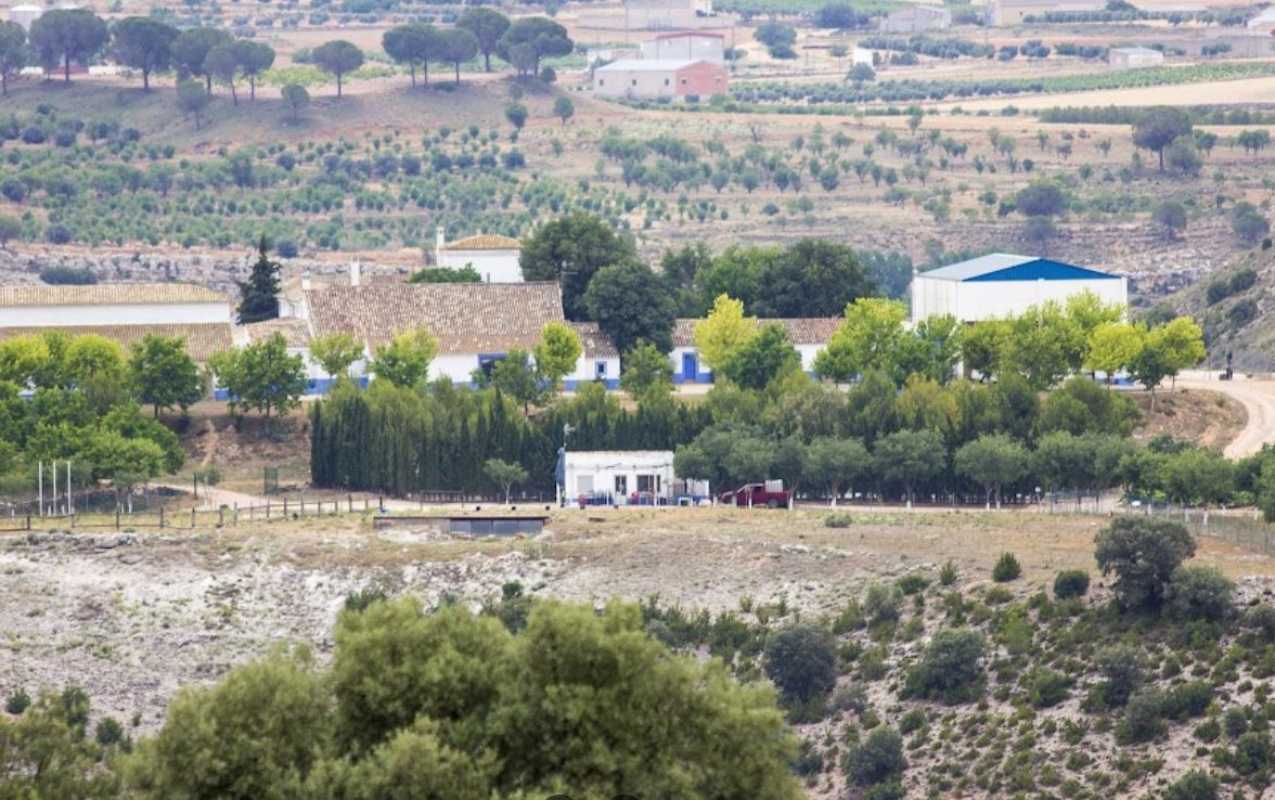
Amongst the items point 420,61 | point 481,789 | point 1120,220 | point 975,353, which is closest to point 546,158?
point 420,61

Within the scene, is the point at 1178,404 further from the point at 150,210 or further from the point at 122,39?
the point at 122,39

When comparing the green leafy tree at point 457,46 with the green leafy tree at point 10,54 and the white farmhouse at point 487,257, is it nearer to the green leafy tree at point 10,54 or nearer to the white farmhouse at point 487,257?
the green leafy tree at point 10,54

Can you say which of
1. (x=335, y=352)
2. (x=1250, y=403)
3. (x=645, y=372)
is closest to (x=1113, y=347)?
(x=1250, y=403)

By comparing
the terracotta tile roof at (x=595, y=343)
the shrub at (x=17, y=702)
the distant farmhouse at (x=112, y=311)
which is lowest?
the shrub at (x=17, y=702)

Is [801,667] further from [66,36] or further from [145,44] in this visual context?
[66,36]

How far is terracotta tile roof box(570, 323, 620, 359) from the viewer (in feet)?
320

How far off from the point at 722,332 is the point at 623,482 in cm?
1233

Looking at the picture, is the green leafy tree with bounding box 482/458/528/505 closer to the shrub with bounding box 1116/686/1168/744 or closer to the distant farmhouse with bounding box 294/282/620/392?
the distant farmhouse with bounding box 294/282/620/392

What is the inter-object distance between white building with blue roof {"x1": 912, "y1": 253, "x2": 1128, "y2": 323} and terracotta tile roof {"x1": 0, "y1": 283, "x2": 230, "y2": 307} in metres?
19.9

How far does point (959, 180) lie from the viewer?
519 feet

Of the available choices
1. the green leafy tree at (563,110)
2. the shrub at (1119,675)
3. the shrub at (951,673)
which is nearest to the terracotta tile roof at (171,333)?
the shrub at (951,673)

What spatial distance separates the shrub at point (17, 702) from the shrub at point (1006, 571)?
18.9 metres

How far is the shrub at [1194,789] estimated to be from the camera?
62.0 metres

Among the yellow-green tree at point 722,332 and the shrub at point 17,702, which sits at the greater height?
the yellow-green tree at point 722,332
